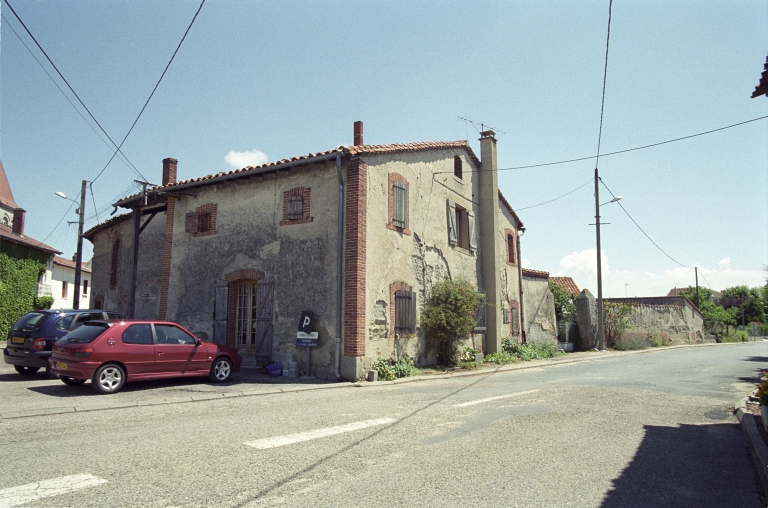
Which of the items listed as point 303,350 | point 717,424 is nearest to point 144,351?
point 303,350

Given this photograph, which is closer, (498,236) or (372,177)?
(372,177)

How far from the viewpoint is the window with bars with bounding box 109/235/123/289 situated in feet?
64.4

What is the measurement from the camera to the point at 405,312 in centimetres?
1381

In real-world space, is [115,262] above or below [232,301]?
above

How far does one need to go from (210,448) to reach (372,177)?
8.95 meters

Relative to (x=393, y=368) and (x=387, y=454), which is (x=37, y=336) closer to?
(x=393, y=368)

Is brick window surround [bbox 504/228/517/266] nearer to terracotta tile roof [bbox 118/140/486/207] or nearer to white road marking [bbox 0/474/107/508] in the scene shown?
terracotta tile roof [bbox 118/140/486/207]

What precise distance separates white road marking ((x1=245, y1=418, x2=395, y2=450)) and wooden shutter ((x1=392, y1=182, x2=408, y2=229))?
777cm

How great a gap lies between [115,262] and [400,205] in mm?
12482

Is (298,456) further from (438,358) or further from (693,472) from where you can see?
(438,358)

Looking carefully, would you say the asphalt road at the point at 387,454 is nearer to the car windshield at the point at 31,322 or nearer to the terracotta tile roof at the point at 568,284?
the car windshield at the point at 31,322

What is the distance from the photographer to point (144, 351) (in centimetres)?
964

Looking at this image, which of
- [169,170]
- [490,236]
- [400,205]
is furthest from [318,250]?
[169,170]

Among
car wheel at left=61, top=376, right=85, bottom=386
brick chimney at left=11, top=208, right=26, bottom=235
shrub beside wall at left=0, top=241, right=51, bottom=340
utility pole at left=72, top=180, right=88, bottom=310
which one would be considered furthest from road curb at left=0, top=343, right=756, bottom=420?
brick chimney at left=11, top=208, right=26, bottom=235
